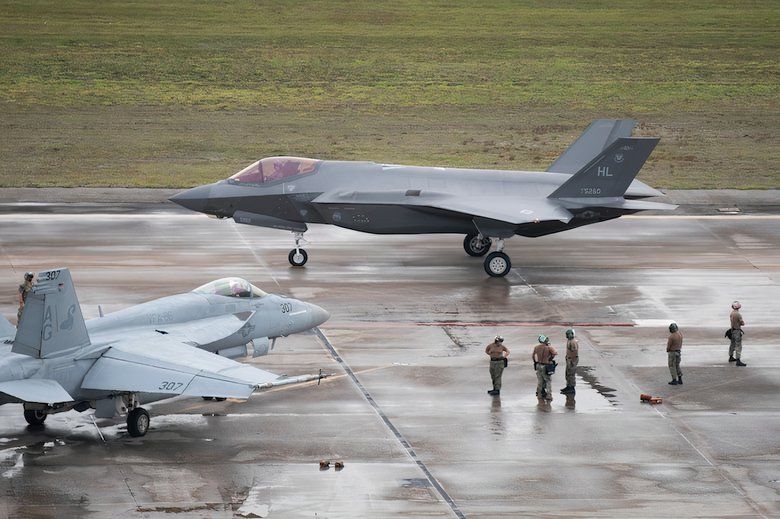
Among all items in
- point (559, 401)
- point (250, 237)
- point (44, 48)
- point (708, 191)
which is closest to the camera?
point (559, 401)

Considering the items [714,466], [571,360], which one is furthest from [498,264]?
[714,466]

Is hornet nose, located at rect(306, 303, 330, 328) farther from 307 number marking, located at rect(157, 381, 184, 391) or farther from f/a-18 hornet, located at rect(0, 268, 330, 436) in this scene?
307 number marking, located at rect(157, 381, 184, 391)

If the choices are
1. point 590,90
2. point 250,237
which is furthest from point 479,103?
point 250,237

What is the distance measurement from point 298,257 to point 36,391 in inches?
632

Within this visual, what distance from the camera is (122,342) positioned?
Answer: 23109 millimetres

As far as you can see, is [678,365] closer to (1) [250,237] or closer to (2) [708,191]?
(1) [250,237]

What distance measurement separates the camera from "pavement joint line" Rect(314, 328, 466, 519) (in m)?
20.1

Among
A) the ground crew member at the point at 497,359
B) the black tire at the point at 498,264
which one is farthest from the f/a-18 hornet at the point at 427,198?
the ground crew member at the point at 497,359

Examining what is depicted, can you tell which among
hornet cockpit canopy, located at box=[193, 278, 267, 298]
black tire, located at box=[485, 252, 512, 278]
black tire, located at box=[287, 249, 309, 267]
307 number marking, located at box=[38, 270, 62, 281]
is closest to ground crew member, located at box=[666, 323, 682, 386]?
hornet cockpit canopy, located at box=[193, 278, 267, 298]

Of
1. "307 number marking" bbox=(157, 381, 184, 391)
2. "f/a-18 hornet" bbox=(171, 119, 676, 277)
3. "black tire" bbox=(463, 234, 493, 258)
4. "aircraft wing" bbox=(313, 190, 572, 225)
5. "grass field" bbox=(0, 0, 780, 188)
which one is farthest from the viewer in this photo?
"grass field" bbox=(0, 0, 780, 188)

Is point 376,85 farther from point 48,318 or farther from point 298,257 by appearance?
point 48,318

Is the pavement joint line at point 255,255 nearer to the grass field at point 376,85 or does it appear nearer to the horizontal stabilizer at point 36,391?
the grass field at point 376,85

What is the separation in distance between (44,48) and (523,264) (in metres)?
49.0

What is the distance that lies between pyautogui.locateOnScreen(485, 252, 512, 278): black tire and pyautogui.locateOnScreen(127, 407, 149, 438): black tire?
47.9 ft
